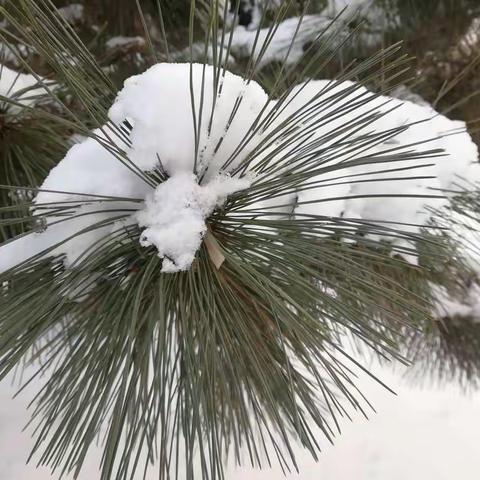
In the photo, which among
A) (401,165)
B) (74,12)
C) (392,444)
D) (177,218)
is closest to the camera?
(177,218)

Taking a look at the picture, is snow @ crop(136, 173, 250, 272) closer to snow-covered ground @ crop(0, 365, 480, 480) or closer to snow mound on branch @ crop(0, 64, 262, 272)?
snow mound on branch @ crop(0, 64, 262, 272)

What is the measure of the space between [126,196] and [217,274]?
7cm

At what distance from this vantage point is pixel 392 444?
1.23 metres

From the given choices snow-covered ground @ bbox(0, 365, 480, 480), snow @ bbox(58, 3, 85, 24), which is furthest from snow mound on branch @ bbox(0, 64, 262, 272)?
snow-covered ground @ bbox(0, 365, 480, 480)

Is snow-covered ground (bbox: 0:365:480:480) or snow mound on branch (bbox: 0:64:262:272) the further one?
snow-covered ground (bbox: 0:365:480:480)

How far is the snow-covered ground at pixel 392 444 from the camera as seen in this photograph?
3.79ft

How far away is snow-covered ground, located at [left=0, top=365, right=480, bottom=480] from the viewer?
3.79ft

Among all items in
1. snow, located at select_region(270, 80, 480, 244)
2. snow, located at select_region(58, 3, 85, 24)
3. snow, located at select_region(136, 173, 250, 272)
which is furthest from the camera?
snow, located at select_region(58, 3, 85, 24)

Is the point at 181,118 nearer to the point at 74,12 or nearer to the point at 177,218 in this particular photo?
the point at 177,218

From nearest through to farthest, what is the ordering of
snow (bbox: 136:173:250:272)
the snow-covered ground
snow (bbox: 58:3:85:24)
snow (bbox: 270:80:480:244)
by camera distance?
snow (bbox: 136:173:250:272), snow (bbox: 270:80:480:244), snow (bbox: 58:3:85:24), the snow-covered ground

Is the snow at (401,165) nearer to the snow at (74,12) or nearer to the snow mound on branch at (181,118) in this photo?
the snow mound on branch at (181,118)

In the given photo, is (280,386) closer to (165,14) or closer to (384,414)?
(165,14)

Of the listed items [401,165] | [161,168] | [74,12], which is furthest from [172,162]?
[74,12]

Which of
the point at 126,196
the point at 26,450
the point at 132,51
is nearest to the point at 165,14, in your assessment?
the point at 132,51
